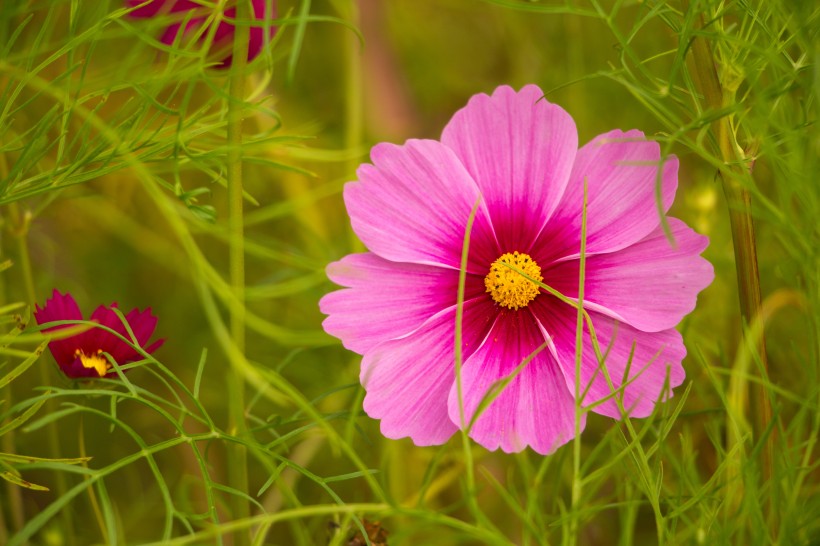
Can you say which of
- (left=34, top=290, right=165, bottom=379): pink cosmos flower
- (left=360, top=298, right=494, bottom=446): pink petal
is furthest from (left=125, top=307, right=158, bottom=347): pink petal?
(left=360, top=298, right=494, bottom=446): pink petal

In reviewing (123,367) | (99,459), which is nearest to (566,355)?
(123,367)

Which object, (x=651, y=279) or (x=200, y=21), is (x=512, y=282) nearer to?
(x=651, y=279)

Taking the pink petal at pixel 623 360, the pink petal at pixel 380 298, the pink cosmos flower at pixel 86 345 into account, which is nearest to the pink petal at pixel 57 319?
the pink cosmos flower at pixel 86 345

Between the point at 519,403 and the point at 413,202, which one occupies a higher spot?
the point at 413,202

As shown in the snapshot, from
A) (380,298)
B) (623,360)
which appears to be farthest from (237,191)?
(623,360)

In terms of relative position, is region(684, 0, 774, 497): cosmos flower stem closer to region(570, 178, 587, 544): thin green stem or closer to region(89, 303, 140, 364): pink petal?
region(570, 178, 587, 544): thin green stem

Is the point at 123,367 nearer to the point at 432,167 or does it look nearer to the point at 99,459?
the point at 432,167

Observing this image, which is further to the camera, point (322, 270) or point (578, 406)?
point (322, 270)
